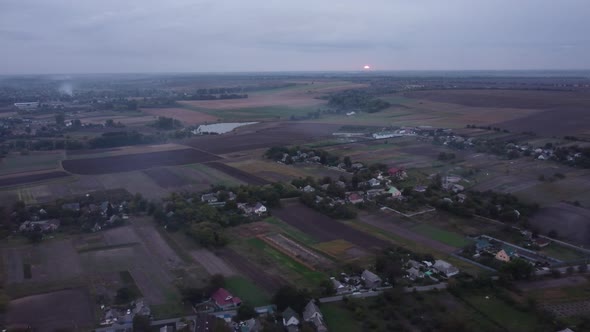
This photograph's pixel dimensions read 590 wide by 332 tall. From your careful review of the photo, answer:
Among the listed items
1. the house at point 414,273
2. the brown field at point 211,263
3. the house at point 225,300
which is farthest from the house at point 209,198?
the house at point 414,273

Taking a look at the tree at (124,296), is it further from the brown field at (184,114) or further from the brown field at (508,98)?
the brown field at (508,98)

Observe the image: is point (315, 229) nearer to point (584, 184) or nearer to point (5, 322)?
point (5, 322)

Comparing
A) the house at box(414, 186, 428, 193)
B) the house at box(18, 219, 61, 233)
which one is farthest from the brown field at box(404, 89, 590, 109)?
the house at box(18, 219, 61, 233)

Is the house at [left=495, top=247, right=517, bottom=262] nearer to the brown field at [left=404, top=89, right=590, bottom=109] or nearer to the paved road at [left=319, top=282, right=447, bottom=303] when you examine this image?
the paved road at [left=319, top=282, right=447, bottom=303]

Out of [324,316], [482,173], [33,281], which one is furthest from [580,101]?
[33,281]

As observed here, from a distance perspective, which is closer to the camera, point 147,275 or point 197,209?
point 147,275

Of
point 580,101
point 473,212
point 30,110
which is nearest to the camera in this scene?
point 473,212

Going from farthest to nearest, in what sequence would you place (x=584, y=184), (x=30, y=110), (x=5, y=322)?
(x=30, y=110)
(x=584, y=184)
(x=5, y=322)
